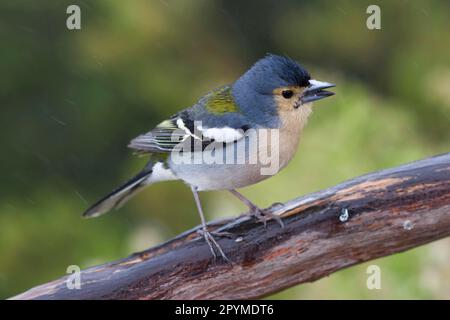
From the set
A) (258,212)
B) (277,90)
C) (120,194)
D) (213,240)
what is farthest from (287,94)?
(120,194)

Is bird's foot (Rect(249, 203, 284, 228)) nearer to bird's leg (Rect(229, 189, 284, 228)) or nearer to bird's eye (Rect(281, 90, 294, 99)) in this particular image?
bird's leg (Rect(229, 189, 284, 228))

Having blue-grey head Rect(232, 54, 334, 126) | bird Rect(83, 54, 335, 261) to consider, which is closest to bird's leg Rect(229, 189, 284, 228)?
bird Rect(83, 54, 335, 261)

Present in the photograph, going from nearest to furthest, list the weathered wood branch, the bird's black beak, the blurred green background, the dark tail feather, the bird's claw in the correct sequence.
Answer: the weathered wood branch
the bird's claw
the bird's black beak
the blurred green background
the dark tail feather

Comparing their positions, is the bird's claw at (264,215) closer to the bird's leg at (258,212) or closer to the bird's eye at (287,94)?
the bird's leg at (258,212)

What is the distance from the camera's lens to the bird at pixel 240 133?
268 centimetres

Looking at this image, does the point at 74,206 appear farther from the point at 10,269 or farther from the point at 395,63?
the point at 395,63

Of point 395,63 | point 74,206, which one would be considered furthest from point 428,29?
point 74,206

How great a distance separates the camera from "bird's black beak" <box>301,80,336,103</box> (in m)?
2.75

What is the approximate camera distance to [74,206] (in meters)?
3.45

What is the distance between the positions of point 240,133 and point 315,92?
0.89ft

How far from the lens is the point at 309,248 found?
2525 millimetres

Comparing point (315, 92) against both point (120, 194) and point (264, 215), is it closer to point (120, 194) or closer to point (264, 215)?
point (264, 215)

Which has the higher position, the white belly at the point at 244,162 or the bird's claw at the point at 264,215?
the white belly at the point at 244,162

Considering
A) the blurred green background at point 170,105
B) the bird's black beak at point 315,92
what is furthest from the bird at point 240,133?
the blurred green background at point 170,105
